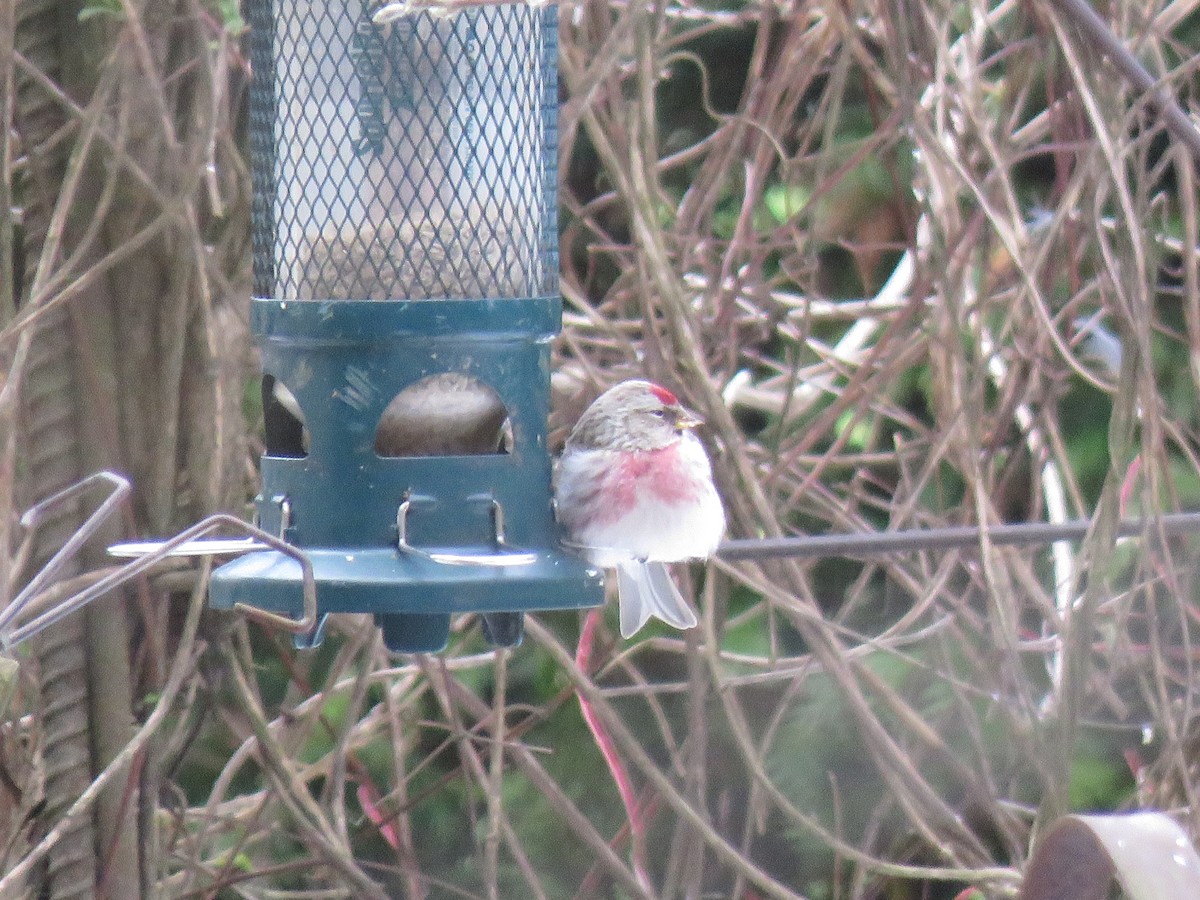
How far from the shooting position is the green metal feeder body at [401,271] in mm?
2111

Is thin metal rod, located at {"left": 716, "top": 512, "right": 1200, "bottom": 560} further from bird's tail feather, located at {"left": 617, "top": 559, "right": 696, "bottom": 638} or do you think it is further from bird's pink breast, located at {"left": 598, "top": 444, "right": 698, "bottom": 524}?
bird's tail feather, located at {"left": 617, "top": 559, "right": 696, "bottom": 638}

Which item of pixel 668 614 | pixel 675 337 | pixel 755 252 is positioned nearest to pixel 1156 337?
pixel 755 252

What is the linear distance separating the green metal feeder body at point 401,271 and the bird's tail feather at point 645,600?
225mm

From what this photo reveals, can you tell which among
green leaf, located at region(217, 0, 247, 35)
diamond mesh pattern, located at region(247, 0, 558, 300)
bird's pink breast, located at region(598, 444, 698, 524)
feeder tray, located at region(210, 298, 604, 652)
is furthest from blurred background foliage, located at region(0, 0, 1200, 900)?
feeder tray, located at region(210, 298, 604, 652)

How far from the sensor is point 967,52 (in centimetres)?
291

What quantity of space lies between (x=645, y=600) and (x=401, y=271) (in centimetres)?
60

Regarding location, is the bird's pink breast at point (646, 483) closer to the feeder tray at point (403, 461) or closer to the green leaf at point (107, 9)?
the feeder tray at point (403, 461)

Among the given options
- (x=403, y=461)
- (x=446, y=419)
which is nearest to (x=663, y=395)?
(x=446, y=419)

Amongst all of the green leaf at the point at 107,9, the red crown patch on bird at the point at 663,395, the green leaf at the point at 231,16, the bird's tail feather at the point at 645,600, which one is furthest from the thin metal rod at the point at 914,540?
the green leaf at the point at 107,9

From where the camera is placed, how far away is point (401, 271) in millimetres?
2170

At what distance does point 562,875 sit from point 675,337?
6.00 ft

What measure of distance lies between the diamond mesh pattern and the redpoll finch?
27cm

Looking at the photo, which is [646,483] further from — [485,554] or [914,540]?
[914,540]

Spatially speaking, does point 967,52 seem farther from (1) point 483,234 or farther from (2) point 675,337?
(1) point 483,234
